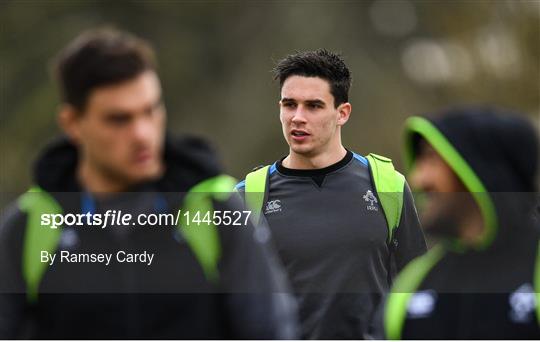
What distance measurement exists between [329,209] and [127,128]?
2.65 m

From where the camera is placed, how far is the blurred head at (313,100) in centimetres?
743

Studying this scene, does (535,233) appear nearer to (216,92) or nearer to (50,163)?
(50,163)

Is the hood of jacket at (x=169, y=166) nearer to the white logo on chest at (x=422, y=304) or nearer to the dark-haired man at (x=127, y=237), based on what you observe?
the dark-haired man at (x=127, y=237)

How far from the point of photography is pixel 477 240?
4.61 meters

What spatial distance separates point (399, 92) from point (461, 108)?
961 inches

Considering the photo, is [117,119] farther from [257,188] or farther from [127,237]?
[257,188]

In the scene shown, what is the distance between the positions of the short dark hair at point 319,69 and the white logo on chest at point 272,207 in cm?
78

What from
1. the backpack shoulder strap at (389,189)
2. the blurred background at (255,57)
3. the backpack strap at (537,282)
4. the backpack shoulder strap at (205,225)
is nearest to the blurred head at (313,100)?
the backpack shoulder strap at (389,189)

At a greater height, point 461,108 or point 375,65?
point 461,108

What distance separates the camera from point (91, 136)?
480cm

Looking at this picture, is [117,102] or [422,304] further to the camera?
[117,102]

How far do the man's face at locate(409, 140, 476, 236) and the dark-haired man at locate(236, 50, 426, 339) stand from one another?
2.13 metres

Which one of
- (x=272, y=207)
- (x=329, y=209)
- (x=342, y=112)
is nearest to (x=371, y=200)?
(x=329, y=209)

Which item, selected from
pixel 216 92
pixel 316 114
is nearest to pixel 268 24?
pixel 216 92
